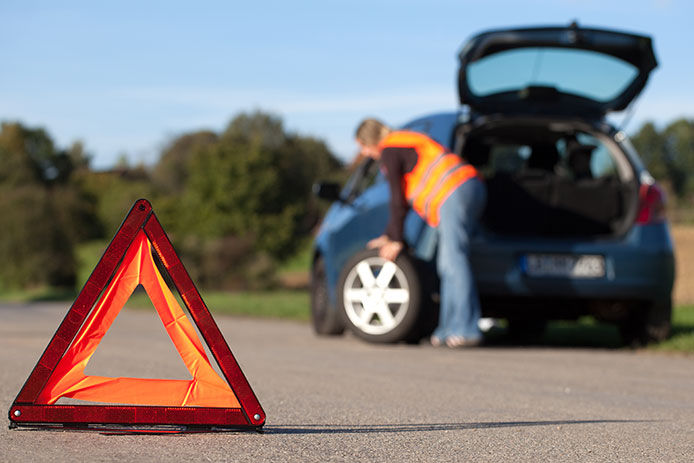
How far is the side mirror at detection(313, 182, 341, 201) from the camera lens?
29.6 feet

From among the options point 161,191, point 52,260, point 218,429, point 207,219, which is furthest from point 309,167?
point 218,429

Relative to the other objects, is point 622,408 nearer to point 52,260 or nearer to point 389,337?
point 389,337

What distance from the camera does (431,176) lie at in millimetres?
8180

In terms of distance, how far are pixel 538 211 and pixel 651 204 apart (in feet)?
2.98

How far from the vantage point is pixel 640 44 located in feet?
27.7

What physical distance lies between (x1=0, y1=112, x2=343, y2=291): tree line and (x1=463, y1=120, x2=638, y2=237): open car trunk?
30067mm

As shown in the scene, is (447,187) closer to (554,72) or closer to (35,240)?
(554,72)

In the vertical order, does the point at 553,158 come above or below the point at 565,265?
above

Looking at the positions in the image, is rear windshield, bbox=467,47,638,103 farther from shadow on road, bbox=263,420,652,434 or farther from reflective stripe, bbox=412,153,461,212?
shadow on road, bbox=263,420,652,434

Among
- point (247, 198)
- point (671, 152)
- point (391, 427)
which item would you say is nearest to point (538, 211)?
point (391, 427)

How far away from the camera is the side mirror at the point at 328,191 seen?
902cm

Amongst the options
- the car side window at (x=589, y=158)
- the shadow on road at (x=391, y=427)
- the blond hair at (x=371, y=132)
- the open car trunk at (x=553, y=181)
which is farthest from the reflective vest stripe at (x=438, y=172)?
the shadow on road at (x=391, y=427)

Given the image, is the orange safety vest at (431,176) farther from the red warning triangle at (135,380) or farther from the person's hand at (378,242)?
the red warning triangle at (135,380)

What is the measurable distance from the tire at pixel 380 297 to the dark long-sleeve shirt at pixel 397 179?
0.21 metres
